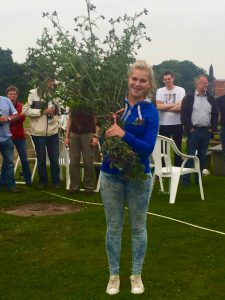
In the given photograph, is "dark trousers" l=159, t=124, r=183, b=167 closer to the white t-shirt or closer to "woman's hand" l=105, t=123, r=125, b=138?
the white t-shirt

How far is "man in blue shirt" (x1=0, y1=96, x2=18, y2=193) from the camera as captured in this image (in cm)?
793

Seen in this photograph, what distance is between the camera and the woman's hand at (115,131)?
11.2 ft

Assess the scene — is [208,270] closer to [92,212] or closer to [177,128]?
[92,212]

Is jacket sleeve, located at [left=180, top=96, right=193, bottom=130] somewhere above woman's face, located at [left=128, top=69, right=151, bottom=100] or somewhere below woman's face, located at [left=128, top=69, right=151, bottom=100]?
below

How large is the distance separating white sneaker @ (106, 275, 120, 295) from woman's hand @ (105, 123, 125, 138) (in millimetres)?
1218

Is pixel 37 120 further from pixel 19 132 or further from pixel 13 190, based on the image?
pixel 13 190

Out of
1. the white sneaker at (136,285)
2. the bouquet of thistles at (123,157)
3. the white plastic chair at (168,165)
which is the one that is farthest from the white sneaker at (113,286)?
the white plastic chair at (168,165)

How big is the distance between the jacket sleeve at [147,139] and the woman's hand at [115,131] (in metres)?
0.03

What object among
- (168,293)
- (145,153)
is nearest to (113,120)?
(145,153)

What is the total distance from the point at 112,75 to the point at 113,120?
1.10ft

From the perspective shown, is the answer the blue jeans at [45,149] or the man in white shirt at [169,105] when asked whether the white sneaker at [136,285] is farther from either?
the man in white shirt at [169,105]

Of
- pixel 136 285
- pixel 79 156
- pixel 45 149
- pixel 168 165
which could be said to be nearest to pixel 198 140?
pixel 168 165

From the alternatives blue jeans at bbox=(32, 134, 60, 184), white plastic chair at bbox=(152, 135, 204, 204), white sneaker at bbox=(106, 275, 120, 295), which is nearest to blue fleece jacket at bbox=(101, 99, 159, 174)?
white sneaker at bbox=(106, 275, 120, 295)

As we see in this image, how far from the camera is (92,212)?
6.58 m
